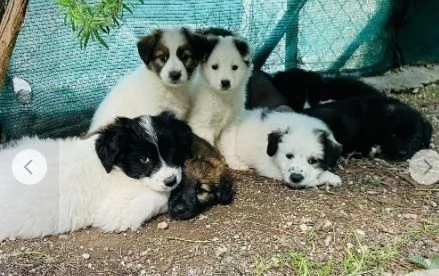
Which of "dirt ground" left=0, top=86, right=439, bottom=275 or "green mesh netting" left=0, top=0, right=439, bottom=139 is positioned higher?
"green mesh netting" left=0, top=0, right=439, bottom=139

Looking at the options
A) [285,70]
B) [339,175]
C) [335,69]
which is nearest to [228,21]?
[285,70]

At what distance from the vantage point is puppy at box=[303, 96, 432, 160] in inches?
222

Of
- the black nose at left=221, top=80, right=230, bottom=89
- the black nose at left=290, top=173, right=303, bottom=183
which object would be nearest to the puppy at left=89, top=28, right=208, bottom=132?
the black nose at left=221, top=80, right=230, bottom=89

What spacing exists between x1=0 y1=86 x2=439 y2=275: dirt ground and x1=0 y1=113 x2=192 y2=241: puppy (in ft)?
0.37

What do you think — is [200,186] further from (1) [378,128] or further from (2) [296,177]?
(1) [378,128]

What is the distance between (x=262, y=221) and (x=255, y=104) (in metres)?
2.09

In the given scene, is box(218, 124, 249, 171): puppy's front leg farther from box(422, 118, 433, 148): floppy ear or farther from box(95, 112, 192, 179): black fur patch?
box(422, 118, 433, 148): floppy ear

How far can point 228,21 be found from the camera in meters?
6.60

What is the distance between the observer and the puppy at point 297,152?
4.99 metres

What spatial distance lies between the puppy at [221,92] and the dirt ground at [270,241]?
28.5 inches

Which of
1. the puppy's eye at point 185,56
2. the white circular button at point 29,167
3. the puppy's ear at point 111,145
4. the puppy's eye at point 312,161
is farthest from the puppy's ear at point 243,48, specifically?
the white circular button at point 29,167

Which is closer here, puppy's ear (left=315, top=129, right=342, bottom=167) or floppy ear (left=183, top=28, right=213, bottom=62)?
puppy's ear (left=315, top=129, right=342, bottom=167)

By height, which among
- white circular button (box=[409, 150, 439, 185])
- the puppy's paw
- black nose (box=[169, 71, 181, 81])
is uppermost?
black nose (box=[169, 71, 181, 81])

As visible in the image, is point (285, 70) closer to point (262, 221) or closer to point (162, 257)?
point (262, 221)
